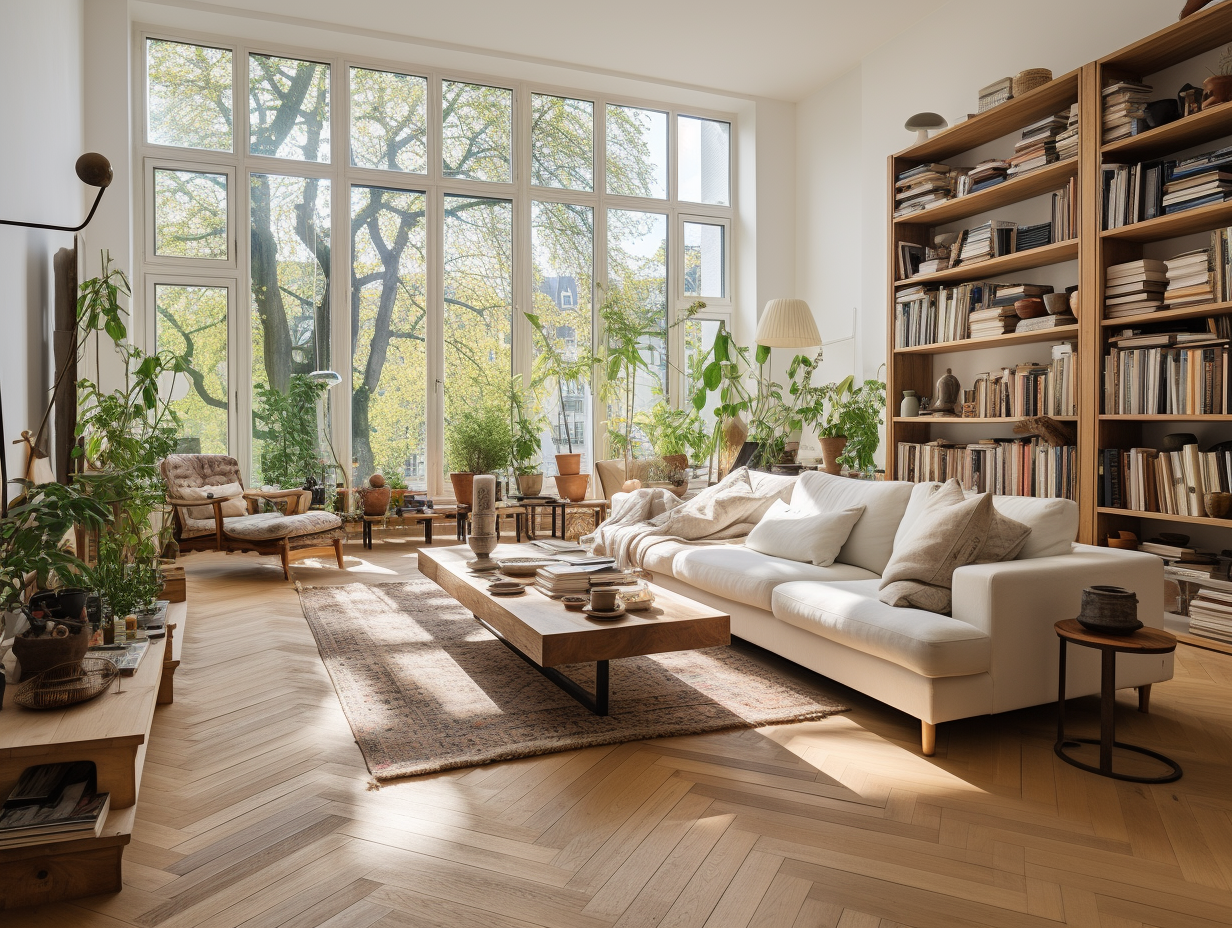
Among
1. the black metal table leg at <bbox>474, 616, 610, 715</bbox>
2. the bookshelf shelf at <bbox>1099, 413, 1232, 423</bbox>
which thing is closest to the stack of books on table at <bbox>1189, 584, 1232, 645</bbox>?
the bookshelf shelf at <bbox>1099, 413, 1232, 423</bbox>

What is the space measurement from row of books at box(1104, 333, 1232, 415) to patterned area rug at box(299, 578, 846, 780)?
7.62 feet

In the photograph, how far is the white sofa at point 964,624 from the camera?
8.63 feet

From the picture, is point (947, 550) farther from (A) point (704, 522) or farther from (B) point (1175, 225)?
(B) point (1175, 225)

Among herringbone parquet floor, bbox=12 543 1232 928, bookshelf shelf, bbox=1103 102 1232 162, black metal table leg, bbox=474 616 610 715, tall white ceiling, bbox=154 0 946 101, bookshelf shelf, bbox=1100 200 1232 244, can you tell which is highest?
tall white ceiling, bbox=154 0 946 101

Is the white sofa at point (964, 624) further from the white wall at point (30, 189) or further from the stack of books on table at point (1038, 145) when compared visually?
the white wall at point (30, 189)

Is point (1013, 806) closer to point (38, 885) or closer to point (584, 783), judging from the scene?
point (584, 783)

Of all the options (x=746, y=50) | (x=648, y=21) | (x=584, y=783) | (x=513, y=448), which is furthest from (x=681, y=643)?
(x=746, y=50)

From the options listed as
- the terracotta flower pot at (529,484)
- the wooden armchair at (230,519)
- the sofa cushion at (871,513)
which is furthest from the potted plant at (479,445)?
the sofa cushion at (871,513)

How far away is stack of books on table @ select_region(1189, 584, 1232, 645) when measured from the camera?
3811 mm

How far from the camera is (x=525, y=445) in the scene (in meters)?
7.33

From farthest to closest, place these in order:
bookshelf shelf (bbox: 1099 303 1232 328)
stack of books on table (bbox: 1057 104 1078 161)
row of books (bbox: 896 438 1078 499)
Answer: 1. row of books (bbox: 896 438 1078 499)
2. stack of books on table (bbox: 1057 104 1078 161)
3. bookshelf shelf (bbox: 1099 303 1232 328)

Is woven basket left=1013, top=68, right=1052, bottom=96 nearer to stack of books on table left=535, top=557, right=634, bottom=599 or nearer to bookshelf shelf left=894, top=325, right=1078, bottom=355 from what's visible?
bookshelf shelf left=894, top=325, right=1078, bottom=355

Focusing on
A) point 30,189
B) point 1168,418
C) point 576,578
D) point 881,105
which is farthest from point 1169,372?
point 30,189

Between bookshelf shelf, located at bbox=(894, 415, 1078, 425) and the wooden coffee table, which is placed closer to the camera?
the wooden coffee table
